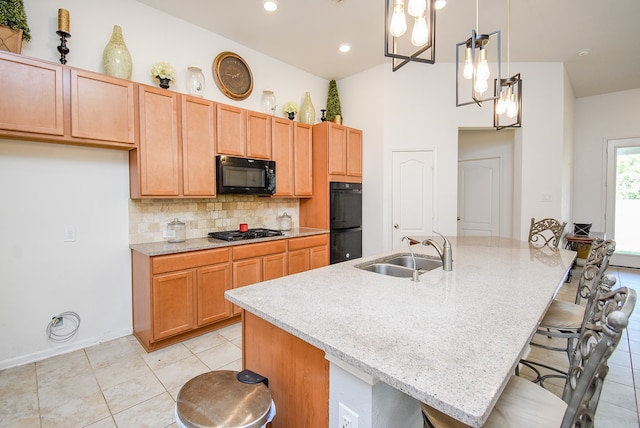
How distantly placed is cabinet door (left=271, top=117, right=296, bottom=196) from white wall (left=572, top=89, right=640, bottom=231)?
Answer: 5.76 m

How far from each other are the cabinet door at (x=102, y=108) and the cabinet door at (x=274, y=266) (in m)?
1.73

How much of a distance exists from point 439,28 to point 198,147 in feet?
9.98

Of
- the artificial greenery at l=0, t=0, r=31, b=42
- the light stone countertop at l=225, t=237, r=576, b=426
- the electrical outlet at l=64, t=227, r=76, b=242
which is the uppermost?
the artificial greenery at l=0, t=0, r=31, b=42

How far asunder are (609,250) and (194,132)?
11.0ft

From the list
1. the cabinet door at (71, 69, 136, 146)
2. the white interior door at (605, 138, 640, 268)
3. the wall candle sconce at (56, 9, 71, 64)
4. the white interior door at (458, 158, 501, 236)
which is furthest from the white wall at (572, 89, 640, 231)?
the wall candle sconce at (56, 9, 71, 64)

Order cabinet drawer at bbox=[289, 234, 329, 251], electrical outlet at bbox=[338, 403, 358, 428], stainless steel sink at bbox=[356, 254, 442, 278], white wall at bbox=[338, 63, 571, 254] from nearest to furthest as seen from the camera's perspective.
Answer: electrical outlet at bbox=[338, 403, 358, 428]
stainless steel sink at bbox=[356, 254, 442, 278]
cabinet drawer at bbox=[289, 234, 329, 251]
white wall at bbox=[338, 63, 571, 254]

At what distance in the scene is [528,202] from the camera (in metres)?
4.52

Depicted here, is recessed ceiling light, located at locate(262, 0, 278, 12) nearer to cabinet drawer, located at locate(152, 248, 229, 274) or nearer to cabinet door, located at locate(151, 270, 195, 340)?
cabinet drawer, located at locate(152, 248, 229, 274)

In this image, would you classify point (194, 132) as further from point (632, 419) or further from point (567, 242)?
point (567, 242)

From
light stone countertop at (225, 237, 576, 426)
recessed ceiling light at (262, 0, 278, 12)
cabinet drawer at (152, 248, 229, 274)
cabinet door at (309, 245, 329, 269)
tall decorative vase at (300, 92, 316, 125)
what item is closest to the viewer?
light stone countertop at (225, 237, 576, 426)

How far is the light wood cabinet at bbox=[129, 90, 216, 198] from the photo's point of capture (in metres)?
2.72

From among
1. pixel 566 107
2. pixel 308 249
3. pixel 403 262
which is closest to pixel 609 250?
pixel 403 262

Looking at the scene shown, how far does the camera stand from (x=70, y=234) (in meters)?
2.64

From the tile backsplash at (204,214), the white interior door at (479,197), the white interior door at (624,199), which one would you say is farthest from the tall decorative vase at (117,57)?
the white interior door at (624,199)
